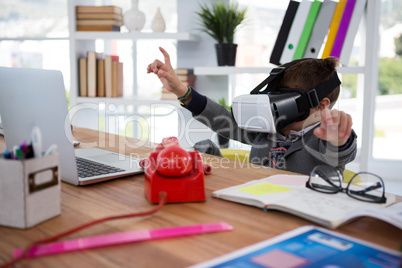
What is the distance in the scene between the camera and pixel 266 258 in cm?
57

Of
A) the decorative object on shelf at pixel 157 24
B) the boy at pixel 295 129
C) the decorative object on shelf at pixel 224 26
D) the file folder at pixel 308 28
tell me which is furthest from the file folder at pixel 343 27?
the decorative object on shelf at pixel 157 24

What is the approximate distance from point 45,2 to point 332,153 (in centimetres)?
337

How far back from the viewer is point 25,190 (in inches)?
26.4

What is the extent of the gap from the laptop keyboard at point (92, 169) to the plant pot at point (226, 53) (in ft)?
→ 5.66

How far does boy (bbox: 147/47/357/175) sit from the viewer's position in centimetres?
128

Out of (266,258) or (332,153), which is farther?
(332,153)

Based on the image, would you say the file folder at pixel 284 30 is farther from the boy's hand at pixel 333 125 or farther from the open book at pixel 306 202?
the open book at pixel 306 202

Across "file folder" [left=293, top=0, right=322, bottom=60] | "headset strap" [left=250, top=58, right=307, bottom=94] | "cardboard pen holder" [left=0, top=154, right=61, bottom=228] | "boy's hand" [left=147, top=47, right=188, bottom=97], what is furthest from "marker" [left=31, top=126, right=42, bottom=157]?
"file folder" [left=293, top=0, right=322, bottom=60]

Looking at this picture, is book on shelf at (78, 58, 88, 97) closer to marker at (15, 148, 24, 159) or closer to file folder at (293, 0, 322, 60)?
file folder at (293, 0, 322, 60)

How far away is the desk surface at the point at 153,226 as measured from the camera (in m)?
0.58

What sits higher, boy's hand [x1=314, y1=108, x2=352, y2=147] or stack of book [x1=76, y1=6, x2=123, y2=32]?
stack of book [x1=76, y1=6, x2=123, y2=32]

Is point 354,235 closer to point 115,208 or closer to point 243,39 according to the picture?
point 115,208

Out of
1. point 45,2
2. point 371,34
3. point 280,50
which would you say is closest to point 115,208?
point 280,50

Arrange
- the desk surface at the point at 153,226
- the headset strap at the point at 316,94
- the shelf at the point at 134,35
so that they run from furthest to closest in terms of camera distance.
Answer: the shelf at the point at 134,35
the headset strap at the point at 316,94
the desk surface at the point at 153,226
